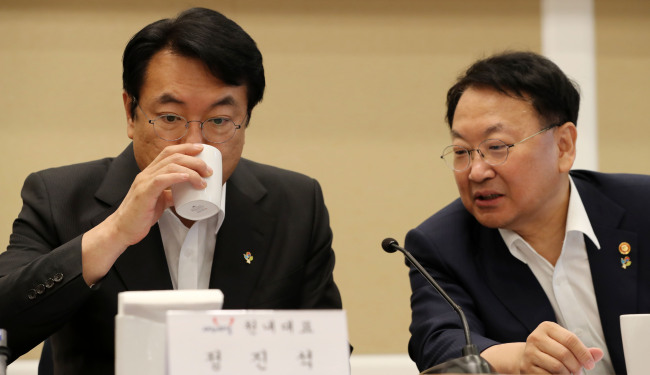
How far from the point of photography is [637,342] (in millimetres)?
1276

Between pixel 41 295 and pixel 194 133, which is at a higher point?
pixel 194 133

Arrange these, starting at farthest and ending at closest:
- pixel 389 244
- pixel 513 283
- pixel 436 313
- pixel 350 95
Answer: pixel 350 95, pixel 513 283, pixel 436 313, pixel 389 244

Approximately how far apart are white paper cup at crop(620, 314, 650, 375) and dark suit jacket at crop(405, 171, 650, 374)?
0.58 metres

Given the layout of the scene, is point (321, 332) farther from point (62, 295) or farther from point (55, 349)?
point (55, 349)

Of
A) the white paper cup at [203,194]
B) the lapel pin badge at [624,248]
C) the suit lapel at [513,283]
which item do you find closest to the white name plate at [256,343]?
the white paper cup at [203,194]

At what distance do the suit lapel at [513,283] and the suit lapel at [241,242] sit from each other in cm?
59

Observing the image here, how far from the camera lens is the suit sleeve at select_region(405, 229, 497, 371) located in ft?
5.71

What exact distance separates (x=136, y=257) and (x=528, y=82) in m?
1.11

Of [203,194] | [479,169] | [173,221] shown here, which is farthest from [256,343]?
[479,169]

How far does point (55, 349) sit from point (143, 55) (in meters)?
0.70

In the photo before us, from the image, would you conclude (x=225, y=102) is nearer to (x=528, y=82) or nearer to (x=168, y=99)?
(x=168, y=99)

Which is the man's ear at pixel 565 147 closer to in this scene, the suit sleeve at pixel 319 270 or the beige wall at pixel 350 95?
the suit sleeve at pixel 319 270

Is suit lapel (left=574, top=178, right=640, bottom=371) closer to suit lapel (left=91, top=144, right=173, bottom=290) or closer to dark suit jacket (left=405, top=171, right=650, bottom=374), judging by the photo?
dark suit jacket (left=405, top=171, right=650, bottom=374)

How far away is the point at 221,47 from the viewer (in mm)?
1722
